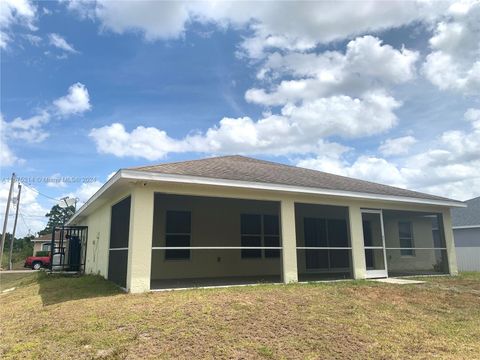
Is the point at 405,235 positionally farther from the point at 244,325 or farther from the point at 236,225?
the point at 244,325

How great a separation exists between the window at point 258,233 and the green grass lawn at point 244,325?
17.6ft

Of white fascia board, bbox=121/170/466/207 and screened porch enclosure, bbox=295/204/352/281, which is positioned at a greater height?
white fascia board, bbox=121/170/466/207

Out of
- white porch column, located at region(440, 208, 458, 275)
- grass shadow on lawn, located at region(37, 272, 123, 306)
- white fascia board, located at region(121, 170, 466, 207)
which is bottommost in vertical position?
grass shadow on lawn, located at region(37, 272, 123, 306)

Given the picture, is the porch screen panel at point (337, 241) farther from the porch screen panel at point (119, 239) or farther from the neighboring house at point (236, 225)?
the porch screen panel at point (119, 239)

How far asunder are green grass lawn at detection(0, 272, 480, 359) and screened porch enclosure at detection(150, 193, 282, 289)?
403cm

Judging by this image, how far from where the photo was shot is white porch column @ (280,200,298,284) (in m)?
10.6

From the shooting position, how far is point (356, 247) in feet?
39.6

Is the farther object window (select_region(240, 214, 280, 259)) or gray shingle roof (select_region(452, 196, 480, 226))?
gray shingle roof (select_region(452, 196, 480, 226))

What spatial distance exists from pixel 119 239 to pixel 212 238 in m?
3.76

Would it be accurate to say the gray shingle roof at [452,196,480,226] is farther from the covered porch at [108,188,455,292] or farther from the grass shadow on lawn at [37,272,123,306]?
the grass shadow on lawn at [37,272,123,306]

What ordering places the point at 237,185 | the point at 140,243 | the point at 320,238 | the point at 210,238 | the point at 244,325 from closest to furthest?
the point at 244,325 → the point at 140,243 → the point at 237,185 → the point at 210,238 → the point at 320,238

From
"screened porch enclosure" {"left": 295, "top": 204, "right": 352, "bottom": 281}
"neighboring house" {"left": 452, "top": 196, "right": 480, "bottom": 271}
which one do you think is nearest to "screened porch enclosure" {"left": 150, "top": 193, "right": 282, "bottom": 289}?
"screened porch enclosure" {"left": 295, "top": 204, "right": 352, "bottom": 281}

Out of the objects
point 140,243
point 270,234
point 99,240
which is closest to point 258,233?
point 270,234

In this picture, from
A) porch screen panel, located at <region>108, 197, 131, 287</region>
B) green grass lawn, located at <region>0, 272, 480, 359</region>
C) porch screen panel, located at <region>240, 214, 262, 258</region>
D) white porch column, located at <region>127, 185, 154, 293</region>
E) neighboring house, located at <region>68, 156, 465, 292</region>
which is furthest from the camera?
porch screen panel, located at <region>240, 214, 262, 258</region>
